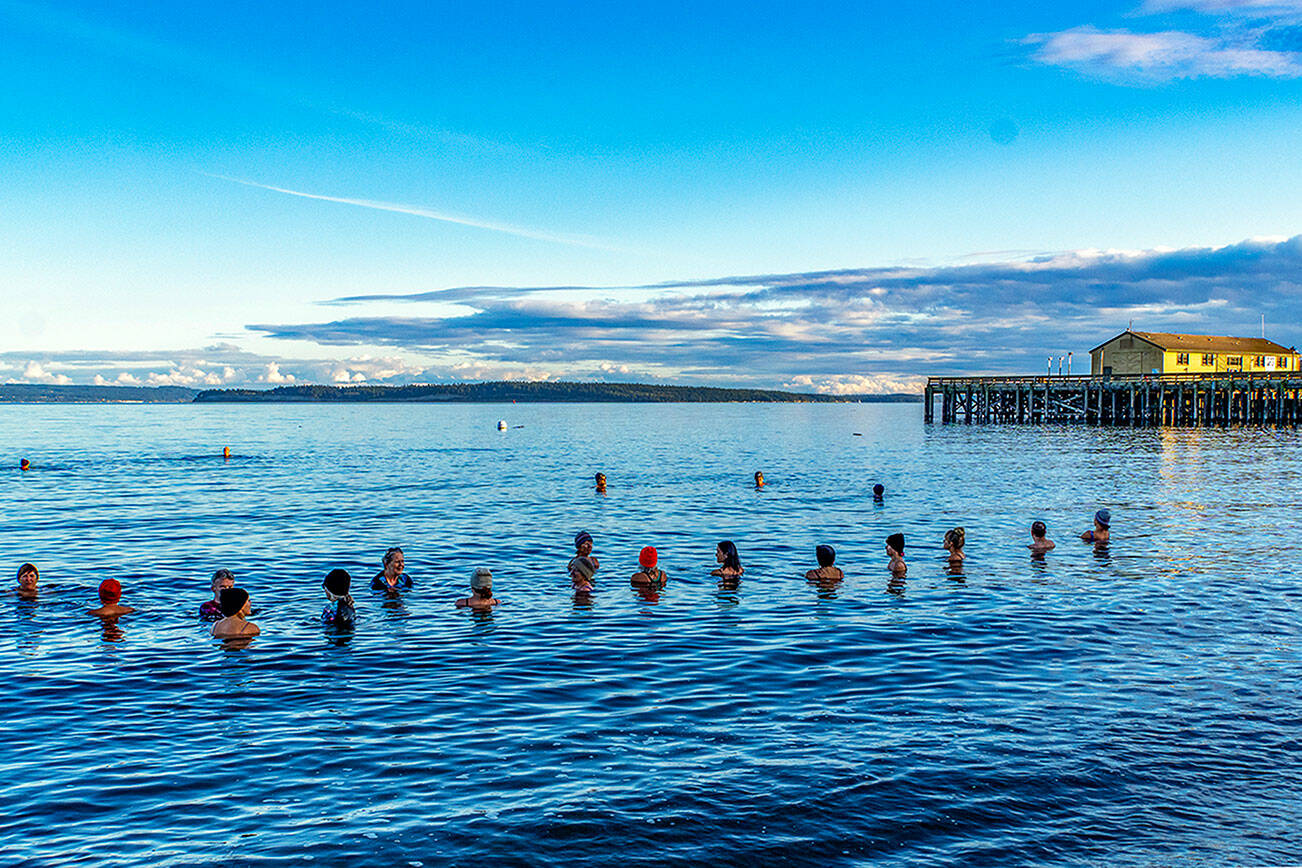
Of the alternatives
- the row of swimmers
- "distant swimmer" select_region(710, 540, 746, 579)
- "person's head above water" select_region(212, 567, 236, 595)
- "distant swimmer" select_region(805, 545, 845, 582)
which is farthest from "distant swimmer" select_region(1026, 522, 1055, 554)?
"person's head above water" select_region(212, 567, 236, 595)

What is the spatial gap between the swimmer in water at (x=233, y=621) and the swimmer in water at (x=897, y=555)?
13.8 m

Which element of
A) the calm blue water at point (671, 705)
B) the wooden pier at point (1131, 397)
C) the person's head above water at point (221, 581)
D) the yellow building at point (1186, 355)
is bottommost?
the calm blue water at point (671, 705)

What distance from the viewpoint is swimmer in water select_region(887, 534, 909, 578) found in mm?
22797

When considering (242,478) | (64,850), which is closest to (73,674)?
(64,850)

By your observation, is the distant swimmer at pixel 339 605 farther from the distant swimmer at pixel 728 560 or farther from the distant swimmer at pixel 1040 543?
the distant swimmer at pixel 1040 543

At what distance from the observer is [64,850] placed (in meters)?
8.99

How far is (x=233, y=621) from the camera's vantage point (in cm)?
1683

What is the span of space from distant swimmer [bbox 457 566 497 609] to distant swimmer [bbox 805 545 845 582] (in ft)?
23.9

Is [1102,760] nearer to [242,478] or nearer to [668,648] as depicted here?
[668,648]

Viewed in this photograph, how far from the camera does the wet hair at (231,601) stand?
16891 mm

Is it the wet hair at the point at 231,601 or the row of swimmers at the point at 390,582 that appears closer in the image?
the wet hair at the point at 231,601

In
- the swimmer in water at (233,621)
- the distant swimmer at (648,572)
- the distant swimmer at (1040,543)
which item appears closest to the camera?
the swimmer in water at (233,621)

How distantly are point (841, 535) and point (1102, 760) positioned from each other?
1943 centimetres

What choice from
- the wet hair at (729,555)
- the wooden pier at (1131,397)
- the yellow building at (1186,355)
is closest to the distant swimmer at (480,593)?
the wet hair at (729,555)
